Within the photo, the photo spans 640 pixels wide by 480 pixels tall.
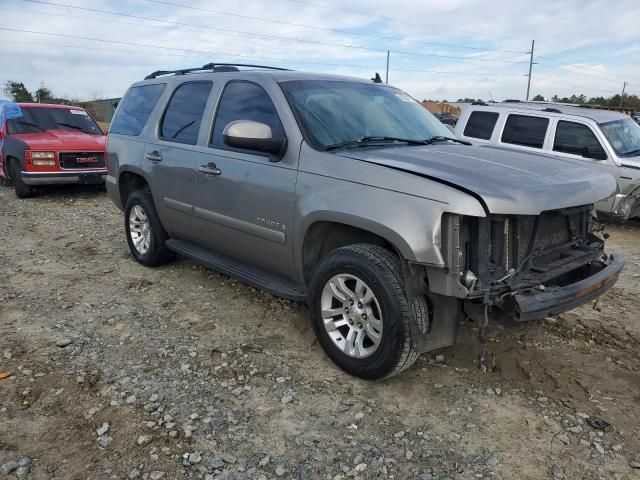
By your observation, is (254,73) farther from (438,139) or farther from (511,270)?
(511,270)

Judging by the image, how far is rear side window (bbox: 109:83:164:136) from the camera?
5188mm

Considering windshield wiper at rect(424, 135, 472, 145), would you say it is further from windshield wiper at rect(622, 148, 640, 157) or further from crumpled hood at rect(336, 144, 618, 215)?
windshield wiper at rect(622, 148, 640, 157)

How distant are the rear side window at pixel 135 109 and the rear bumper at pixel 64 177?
4363mm

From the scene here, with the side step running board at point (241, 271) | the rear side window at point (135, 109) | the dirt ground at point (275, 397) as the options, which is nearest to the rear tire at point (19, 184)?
the rear side window at point (135, 109)

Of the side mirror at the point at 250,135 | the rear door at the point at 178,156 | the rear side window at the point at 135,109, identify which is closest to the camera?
the side mirror at the point at 250,135

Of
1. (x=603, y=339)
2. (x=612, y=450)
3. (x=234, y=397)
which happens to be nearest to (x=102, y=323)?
(x=234, y=397)

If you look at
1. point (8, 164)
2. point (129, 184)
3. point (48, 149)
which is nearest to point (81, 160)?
point (48, 149)

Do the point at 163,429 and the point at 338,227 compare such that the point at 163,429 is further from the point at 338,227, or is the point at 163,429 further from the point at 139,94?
the point at 139,94

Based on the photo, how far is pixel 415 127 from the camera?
408 centimetres

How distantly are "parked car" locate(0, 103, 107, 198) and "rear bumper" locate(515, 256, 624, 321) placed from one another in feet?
29.2

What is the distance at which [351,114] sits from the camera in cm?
381

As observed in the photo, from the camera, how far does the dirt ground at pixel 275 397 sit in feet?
8.43

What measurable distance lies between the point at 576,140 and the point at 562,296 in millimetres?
5800

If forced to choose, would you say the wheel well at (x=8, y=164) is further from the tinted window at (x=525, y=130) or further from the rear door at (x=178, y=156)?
the tinted window at (x=525, y=130)
